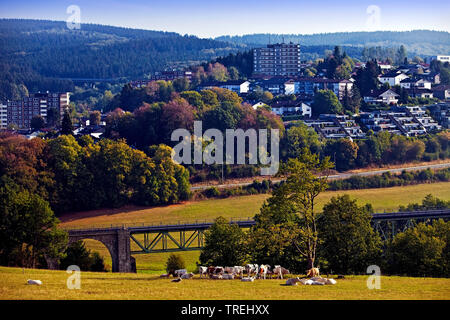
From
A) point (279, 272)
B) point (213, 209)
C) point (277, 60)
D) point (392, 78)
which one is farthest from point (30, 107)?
point (279, 272)

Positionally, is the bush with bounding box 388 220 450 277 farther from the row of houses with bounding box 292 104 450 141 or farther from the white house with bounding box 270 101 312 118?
the white house with bounding box 270 101 312 118

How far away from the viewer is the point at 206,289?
21969 millimetres

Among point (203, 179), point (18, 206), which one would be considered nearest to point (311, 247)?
point (18, 206)

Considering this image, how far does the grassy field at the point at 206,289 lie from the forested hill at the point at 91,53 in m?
135

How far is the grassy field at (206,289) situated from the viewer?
799 inches

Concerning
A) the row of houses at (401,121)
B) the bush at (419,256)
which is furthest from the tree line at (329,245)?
the row of houses at (401,121)

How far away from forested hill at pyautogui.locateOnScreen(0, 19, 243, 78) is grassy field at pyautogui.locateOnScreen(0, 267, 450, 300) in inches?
5305

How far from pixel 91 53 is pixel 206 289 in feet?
534

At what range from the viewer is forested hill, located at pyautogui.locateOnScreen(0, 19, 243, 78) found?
539 feet

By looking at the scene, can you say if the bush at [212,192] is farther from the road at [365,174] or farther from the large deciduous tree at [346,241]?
the large deciduous tree at [346,241]

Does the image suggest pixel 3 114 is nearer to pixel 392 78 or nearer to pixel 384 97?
pixel 392 78

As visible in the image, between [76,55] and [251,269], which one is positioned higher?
[76,55]

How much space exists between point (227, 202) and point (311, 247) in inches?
1135

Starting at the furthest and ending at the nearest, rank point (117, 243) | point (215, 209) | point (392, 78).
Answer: point (392, 78) → point (215, 209) → point (117, 243)
